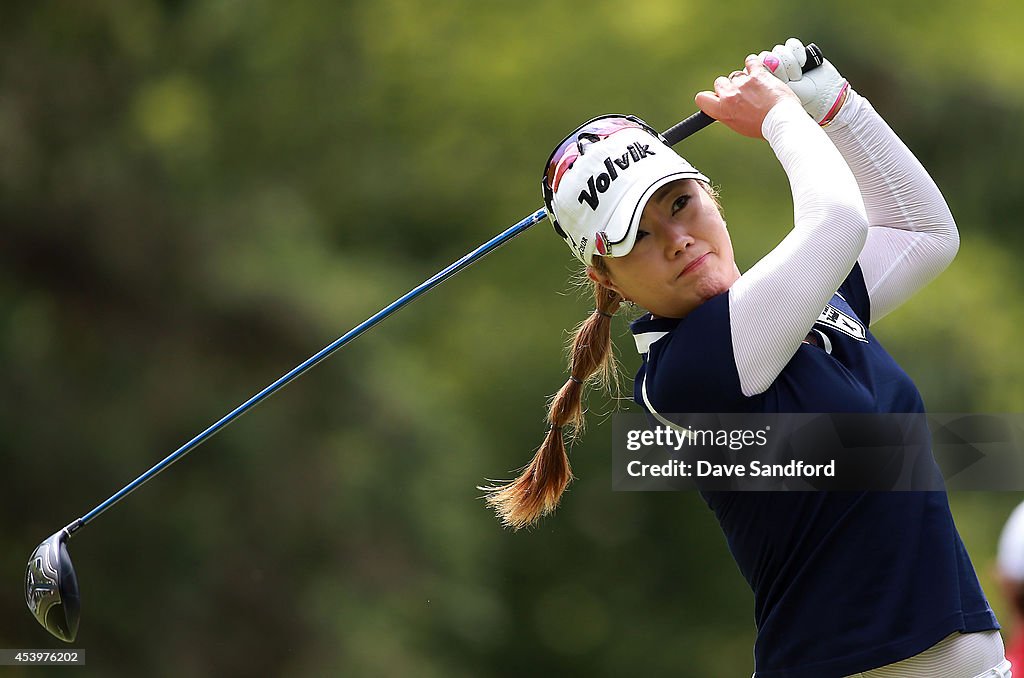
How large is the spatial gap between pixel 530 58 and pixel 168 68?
7.15 feet

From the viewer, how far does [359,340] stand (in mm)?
7488

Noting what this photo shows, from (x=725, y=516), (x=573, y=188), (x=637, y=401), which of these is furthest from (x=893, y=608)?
(x=573, y=188)

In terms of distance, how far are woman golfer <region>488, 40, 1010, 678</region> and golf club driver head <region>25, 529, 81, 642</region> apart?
1682 millimetres

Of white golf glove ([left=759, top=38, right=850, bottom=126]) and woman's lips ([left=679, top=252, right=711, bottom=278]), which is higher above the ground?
white golf glove ([left=759, top=38, right=850, bottom=126])

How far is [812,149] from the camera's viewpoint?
1755 millimetres

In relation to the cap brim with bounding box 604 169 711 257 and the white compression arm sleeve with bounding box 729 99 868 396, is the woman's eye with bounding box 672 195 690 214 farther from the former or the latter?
the white compression arm sleeve with bounding box 729 99 868 396

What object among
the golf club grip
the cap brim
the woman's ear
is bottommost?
the woman's ear

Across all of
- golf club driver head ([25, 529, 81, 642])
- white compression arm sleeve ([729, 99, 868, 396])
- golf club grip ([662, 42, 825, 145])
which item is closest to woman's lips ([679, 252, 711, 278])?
white compression arm sleeve ([729, 99, 868, 396])

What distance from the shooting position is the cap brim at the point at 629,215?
6.04 feet

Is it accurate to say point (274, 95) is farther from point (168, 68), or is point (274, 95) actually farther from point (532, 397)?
point (532, 397)

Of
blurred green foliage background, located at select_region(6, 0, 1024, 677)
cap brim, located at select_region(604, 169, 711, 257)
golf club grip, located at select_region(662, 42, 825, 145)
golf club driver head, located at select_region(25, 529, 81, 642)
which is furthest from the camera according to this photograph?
blurred green foliage background, located at select_region(6, 0, 1024, 677)

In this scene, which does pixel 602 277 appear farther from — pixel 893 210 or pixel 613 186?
pixel 893 210

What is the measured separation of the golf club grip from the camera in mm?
2076

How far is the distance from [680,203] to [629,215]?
9 centimetres
